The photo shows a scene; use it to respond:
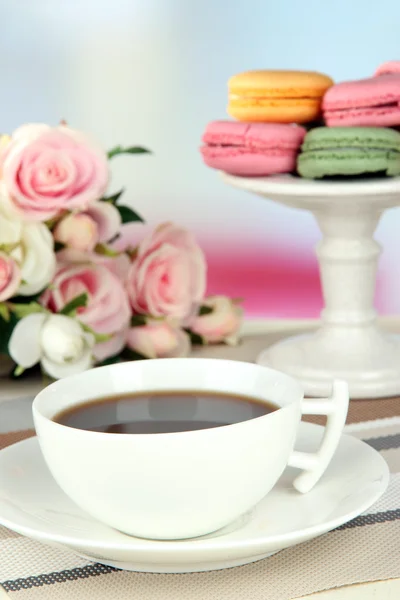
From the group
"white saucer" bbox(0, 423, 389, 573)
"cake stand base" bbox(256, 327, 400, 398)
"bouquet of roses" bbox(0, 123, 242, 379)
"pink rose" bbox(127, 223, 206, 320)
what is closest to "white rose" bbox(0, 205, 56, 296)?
"bouquet of roses" bbox(0, 123, 242, 379)

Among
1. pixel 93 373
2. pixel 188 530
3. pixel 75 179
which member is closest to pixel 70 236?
pixel 75 179

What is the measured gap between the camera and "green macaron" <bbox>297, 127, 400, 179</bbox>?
0.84m

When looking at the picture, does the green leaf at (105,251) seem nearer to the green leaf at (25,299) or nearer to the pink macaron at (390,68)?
the green leaf at (25,299)

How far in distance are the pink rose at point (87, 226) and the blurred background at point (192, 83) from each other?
32.4 inches

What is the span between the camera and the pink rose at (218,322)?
1.07 meters

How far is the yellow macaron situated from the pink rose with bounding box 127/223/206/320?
0.17 m

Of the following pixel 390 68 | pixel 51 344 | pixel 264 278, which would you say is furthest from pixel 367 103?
pixel 264 278

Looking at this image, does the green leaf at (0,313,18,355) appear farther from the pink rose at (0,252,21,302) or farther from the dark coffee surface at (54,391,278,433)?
the dark coffee surface at (54,391,278,433)

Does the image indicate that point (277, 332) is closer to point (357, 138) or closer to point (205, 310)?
point (205, 310)

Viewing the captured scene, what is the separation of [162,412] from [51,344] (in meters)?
0.35

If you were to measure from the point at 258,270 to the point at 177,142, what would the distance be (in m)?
0.28

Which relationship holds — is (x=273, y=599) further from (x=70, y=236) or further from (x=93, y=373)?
(x=70, y=236)

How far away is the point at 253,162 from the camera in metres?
0.89

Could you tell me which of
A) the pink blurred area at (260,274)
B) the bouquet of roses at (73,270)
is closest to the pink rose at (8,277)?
the bouquet of roses at (73,270)
